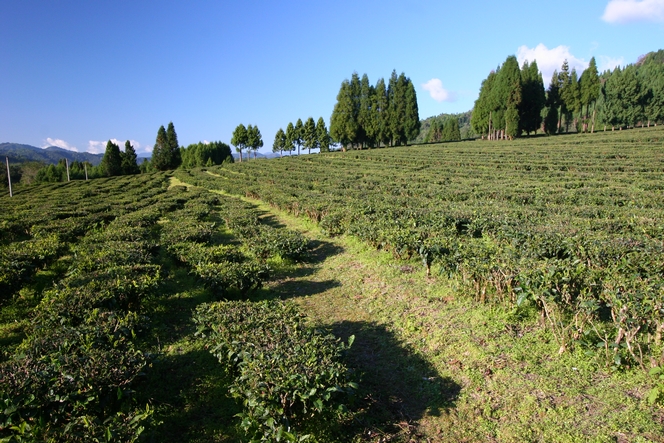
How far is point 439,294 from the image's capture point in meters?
7.30

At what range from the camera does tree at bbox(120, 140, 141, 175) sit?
60.8 metres

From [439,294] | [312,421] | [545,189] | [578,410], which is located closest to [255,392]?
[312,421]

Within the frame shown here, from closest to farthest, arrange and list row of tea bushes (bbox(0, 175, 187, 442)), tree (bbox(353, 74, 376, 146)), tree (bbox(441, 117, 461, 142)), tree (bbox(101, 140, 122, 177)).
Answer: row of tea bushes (bbox(0, 175, 187, 442)), tree (bbox(101, 140, 122, 177)), tree (bbox(353, 74, 376, 146)), tree (bbox(441, 117, 461, 142))

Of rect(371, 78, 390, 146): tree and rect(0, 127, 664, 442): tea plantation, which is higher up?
rect(371, 78, 390, 146): tree

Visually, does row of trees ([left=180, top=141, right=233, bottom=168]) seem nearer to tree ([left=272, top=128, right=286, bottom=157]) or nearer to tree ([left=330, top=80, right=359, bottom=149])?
tree ([left=272, top=128, right=286, bottom=157])

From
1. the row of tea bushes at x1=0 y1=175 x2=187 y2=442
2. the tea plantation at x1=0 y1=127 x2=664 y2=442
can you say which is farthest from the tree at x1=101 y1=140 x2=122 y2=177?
the row of tea bushes at x1=0 y1=175 x2=187 y2=442

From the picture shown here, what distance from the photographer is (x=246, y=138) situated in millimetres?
69500

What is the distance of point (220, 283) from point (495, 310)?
208 inches

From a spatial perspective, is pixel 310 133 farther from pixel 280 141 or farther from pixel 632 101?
pixel 632 101

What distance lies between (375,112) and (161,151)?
3931cm

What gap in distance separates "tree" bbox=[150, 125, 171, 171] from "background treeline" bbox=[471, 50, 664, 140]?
184 ft

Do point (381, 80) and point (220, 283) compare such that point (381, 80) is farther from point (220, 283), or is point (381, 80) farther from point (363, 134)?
point (220, 283)

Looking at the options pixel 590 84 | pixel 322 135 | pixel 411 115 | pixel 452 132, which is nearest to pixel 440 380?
pixel 411 115

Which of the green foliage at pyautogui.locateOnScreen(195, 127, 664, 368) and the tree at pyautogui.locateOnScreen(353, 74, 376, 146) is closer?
the green foliage at pyautogui.locateOnScreen(195, 127, 664, 368)
